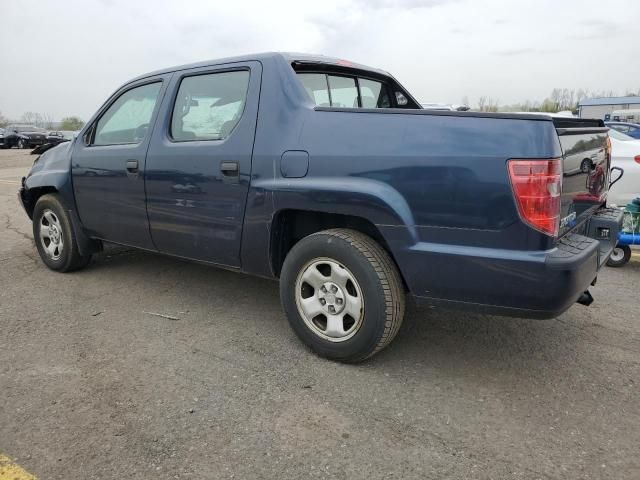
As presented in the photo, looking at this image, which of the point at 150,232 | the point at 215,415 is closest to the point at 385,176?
the point at 215,415

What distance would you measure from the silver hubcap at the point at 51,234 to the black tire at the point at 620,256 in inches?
205

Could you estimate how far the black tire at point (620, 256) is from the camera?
16.9 ft

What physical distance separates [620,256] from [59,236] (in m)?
5.32

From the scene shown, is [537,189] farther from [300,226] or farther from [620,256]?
[620,256]

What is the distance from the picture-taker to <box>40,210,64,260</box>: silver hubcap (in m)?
4.85

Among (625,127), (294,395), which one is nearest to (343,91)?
(294,395)

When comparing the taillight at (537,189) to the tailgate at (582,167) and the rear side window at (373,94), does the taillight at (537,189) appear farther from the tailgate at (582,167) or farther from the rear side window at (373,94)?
the rear side window at (373,94)

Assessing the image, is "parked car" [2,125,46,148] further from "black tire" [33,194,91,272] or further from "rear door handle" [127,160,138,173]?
"rear door handle" [127,160,138,173]

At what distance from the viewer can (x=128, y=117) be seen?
4238 millimetres

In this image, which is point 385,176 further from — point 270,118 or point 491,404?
point 491,404

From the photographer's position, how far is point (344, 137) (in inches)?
112

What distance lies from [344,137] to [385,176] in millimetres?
330

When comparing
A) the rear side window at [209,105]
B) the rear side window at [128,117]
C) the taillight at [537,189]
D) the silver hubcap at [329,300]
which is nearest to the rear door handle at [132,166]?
the rear side window at [128,117]

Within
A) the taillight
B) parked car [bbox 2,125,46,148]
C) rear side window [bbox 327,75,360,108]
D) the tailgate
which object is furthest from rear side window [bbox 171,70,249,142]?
parked car [bbox 2,125,46,148]
